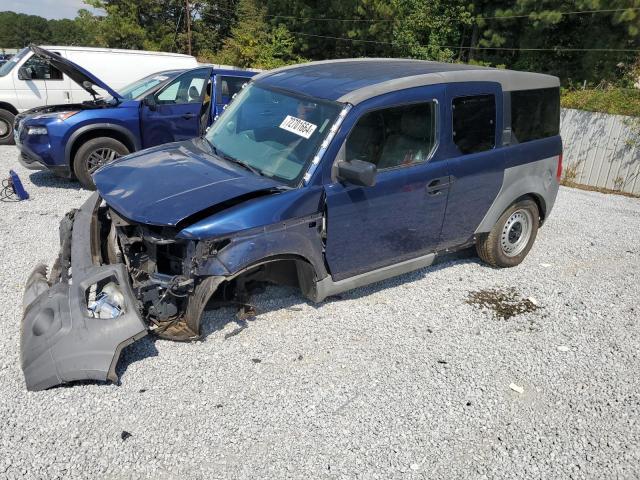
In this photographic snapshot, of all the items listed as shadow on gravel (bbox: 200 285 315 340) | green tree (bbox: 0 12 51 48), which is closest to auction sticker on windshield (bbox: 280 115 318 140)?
shadow on gravel (bbox: 200 285 315 340)

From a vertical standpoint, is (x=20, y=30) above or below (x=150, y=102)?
below

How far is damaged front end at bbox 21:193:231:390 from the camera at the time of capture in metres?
3.12

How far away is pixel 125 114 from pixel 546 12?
19.6m

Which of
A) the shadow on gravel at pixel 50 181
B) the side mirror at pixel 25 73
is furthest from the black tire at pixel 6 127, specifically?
the shadow on gravel at pixel 50 181

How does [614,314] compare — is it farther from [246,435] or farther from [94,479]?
[94,479]

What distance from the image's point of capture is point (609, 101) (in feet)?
34.0

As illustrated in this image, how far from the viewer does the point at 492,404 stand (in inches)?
135

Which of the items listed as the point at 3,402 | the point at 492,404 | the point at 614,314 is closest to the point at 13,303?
the point at 3,402

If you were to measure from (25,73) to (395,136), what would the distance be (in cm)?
983

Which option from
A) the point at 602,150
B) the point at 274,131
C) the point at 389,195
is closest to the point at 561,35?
the point at 602,150

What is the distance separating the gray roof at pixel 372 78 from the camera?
13.1 feet

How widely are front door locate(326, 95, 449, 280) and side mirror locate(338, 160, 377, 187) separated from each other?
123 mm

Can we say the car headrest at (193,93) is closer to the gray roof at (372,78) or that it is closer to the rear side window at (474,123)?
the gray roof at (372,78)

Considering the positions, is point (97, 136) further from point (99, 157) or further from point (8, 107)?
point (8, 107)
